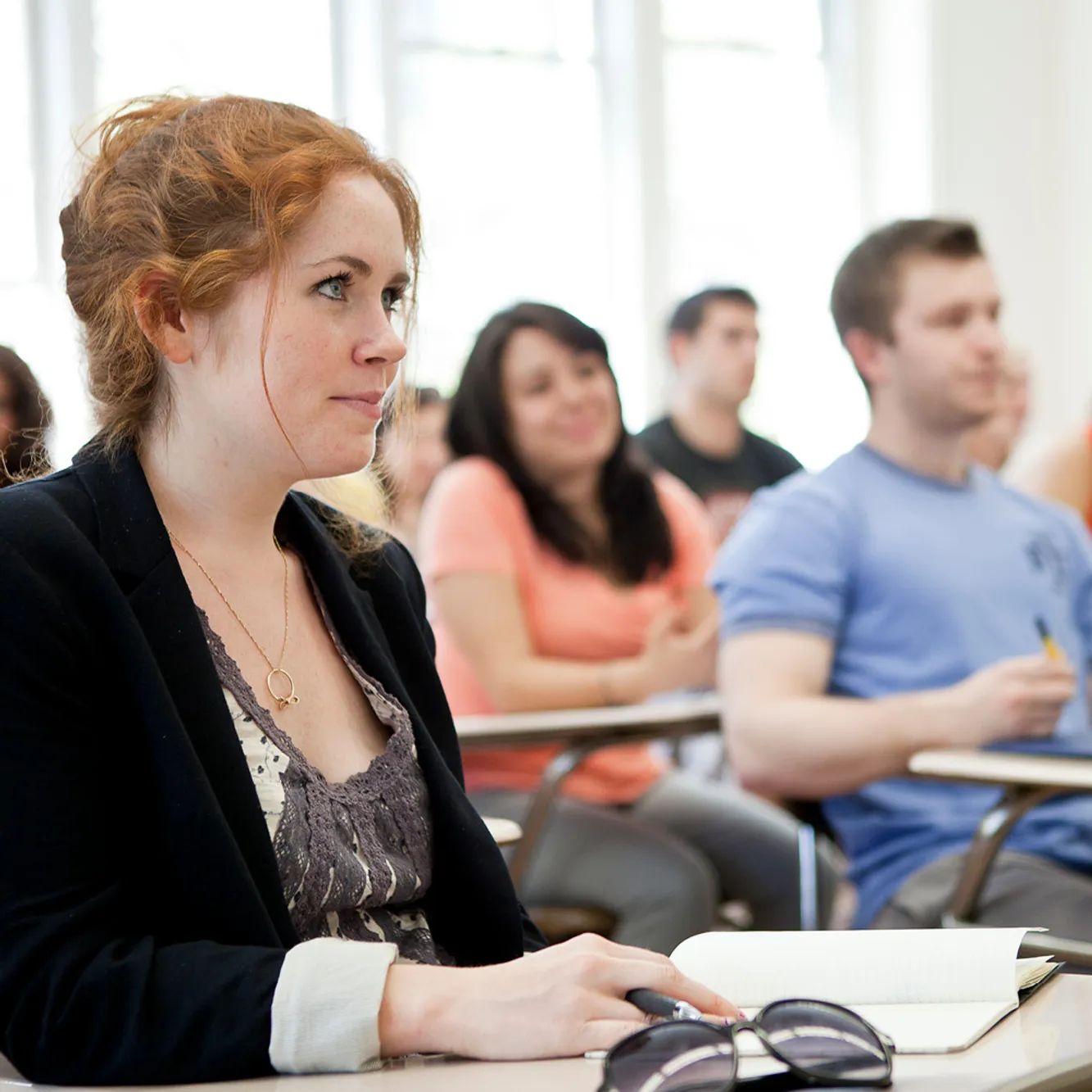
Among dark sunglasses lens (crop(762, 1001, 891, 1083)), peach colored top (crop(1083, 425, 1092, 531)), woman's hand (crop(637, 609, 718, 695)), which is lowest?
woman's hand (crop(637, 609, 718, 695))

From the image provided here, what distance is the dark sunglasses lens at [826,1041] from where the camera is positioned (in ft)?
2.68

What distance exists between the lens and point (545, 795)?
2303mm

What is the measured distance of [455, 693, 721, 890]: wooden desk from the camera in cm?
221

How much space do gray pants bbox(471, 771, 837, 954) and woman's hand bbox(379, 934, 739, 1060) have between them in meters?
1.42

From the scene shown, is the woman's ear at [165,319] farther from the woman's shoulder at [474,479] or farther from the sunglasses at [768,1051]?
the woman's shoulder at [474,479]

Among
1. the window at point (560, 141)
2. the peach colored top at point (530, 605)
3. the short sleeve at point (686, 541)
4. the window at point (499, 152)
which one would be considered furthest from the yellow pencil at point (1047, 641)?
the window at point (499, 152)

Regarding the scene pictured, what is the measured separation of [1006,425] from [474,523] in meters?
2.05

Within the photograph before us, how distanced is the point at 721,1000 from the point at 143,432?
0.60 m

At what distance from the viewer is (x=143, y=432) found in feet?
3.93

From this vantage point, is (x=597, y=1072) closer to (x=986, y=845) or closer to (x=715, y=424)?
(x=986, y=845)

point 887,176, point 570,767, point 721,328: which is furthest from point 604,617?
point 887,176

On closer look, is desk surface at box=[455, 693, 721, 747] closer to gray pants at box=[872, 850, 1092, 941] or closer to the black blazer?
gray pants at box=[872, 850, 1092, 941]

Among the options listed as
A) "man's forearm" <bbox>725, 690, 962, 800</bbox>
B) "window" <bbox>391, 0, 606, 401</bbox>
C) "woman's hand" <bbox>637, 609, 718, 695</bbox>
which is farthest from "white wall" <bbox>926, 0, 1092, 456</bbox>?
"man's forearm" <bbox>725, 690, 962, 800</bbox>

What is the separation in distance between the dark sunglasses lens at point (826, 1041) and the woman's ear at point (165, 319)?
2.08 ft
